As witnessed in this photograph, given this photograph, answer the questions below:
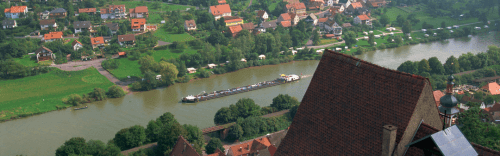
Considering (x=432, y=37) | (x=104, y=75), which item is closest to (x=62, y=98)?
(x=104, y=75)

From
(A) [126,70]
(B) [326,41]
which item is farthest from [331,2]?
(A) [126,70]

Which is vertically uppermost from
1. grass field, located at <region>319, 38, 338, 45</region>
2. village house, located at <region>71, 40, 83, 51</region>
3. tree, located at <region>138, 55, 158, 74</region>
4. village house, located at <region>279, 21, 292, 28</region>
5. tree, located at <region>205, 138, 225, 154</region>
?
village house, located at <region>279, 21, 292, 28</region>

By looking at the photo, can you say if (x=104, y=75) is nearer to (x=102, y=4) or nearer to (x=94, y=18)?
(x=94, y=18)

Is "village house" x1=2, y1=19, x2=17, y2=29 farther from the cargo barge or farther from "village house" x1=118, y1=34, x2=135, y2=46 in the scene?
the cargo barge

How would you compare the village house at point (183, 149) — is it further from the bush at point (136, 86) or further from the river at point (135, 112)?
the bush at point (136, 86)

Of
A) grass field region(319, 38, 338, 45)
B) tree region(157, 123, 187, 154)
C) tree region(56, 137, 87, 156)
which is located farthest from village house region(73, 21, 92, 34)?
tree region(157, 123, 187, 154)

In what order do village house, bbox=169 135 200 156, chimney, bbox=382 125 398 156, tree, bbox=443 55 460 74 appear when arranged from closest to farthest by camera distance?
chimney, bbox=382 125 398 156, village house, bbox=169 135 200 156, tree, bbox=443 55 460 74

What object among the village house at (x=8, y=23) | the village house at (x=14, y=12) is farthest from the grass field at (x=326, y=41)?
the village house at (x=14, y=12)
